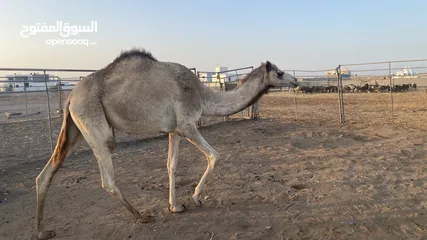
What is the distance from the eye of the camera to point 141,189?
6324 mm

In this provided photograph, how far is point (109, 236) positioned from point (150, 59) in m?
2.59

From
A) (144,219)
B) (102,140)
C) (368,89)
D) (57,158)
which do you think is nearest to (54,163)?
(57,158)

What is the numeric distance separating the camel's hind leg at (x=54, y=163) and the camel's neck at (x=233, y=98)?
197cm

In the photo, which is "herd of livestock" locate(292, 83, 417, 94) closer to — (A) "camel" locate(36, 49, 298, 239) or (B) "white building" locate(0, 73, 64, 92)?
(B) "white building" locate(0, 73, 64, 92)

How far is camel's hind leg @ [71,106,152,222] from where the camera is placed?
4695 millimetres

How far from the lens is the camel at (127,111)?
4.74 meters

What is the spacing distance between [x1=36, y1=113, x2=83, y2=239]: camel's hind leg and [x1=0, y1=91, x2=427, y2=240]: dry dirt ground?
0.23m

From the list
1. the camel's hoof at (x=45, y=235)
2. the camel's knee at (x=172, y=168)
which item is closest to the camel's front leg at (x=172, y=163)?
the camel's knee at (x=172, y=168)

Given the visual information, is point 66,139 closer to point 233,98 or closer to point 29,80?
point 233,98

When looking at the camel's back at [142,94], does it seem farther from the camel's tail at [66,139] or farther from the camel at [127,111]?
the camel's tail at [66,139]

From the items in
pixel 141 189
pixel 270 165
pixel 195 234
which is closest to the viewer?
pixel 195 234

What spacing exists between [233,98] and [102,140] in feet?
6.95

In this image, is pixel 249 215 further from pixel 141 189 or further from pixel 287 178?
pixel 141 189

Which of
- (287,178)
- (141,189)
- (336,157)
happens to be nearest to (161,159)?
(141,189)
